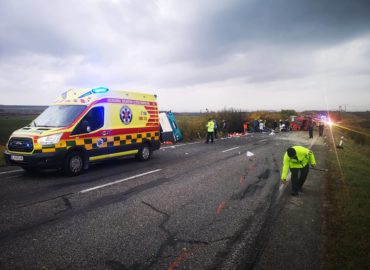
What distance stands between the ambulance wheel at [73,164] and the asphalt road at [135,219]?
0.24m

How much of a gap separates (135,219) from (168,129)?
582 inches

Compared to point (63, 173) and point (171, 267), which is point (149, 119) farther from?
point (171, 267)

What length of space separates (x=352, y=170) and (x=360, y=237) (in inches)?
252

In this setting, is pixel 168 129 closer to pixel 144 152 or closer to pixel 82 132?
pixel 144 152

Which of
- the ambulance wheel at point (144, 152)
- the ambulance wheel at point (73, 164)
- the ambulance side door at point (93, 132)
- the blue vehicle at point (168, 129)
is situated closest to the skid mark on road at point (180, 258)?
the ambulance wheel at point (73, 164)

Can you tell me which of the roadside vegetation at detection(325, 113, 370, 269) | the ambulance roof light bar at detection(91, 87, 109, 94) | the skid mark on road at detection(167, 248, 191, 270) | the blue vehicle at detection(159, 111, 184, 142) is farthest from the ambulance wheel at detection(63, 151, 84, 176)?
the blue vehicle at detection(159, 111, 184, 142)

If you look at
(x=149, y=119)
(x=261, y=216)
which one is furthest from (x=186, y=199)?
(x=149, y=119)

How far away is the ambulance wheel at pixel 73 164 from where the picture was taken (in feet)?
25.2

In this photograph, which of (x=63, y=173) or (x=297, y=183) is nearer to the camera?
(x=297, y=183)

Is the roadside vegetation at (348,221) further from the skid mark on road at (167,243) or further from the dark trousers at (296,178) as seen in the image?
the skid mark on road at (167,243)

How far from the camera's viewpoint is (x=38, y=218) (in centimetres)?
467

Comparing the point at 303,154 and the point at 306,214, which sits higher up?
the point at 303,154

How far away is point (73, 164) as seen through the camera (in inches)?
311

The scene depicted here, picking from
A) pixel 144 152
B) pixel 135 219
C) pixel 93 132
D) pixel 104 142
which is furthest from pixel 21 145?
A: pixel 135 219
